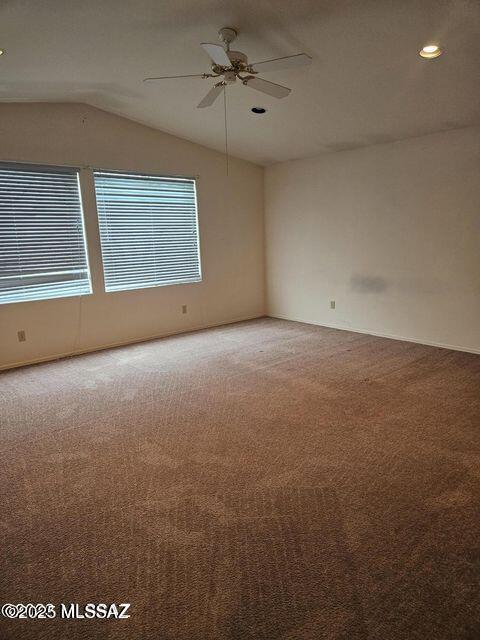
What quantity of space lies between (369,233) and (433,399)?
257cm

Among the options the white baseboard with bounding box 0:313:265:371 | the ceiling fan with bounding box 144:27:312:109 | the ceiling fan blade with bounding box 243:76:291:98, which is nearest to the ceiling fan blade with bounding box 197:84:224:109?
the ceiling fan with bounding box 144:27:312:109

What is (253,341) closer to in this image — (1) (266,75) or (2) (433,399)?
(2) (433,399)

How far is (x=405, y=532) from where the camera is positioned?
180cm

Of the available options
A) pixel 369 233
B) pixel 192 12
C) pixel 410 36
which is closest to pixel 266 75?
pixel 192 12

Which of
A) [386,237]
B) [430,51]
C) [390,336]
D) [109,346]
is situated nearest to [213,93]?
[430,51]

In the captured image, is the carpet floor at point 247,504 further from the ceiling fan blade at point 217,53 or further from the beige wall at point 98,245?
the ceiling fan blade at point 217,53

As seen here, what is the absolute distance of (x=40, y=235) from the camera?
4305 millimetres

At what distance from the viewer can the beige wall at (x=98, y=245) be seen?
421 centimetres

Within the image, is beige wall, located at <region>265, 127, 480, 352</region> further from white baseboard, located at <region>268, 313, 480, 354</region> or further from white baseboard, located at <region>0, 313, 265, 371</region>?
white baseboard, located at <region>0, 313, 265, 371</region>

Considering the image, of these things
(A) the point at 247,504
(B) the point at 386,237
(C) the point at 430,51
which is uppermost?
(C) the point at 430,51

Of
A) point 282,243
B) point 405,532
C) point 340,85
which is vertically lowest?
point 405,532

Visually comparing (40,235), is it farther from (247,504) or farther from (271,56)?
(247,504)

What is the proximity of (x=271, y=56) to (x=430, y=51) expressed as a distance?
119 centimetres

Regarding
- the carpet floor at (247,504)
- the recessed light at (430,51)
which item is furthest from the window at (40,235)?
the recessed light at (430,51)
